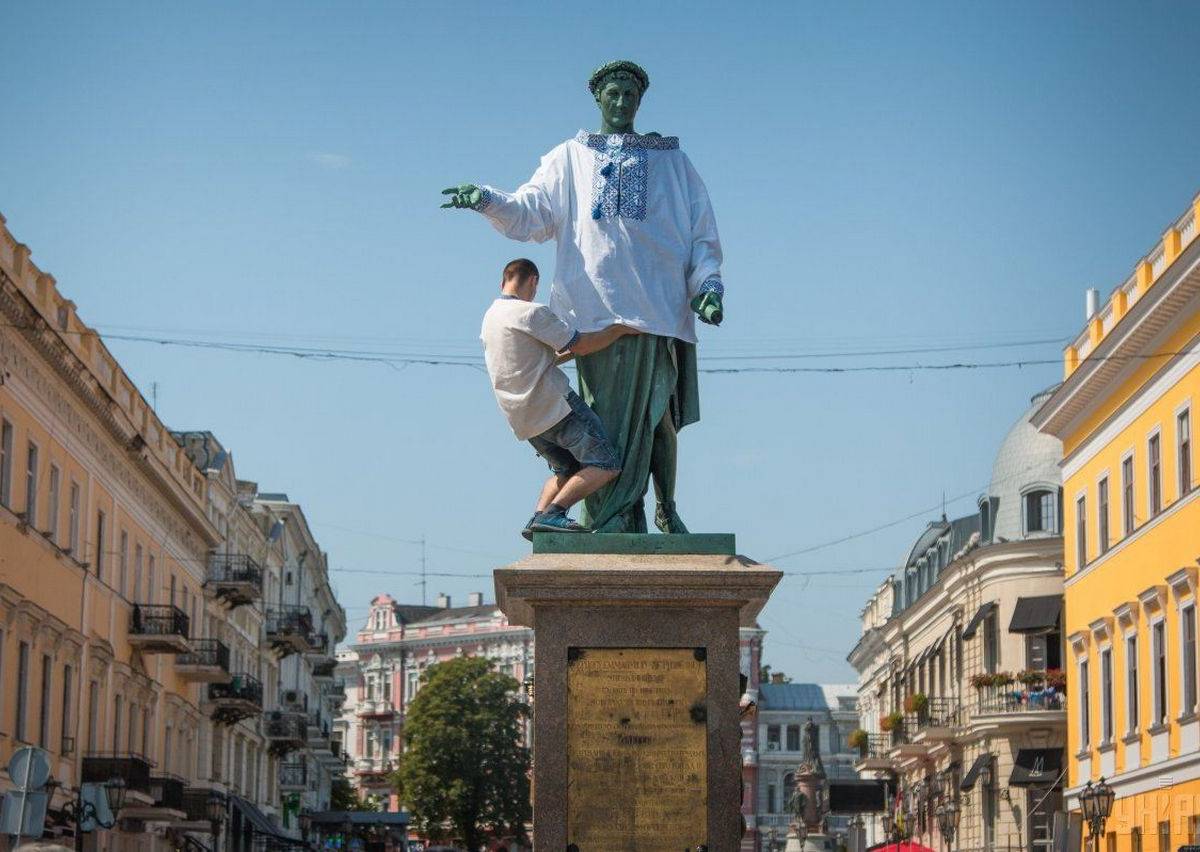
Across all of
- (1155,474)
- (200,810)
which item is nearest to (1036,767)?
(1155,474)

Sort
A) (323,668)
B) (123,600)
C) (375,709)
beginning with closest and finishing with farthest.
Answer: (123,600)
(323,668)
(375,709)

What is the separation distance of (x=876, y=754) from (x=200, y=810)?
22.5m

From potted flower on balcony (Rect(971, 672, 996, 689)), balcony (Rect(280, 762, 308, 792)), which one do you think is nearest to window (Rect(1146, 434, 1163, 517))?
potted flower on balcony (Rect(971, 672, 996, 689))

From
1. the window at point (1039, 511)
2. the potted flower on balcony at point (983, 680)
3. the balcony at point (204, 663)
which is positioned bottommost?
the potted flower on balcony at point (983, 680)

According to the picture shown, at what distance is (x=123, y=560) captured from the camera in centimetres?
4347

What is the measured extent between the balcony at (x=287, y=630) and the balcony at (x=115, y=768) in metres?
25.6

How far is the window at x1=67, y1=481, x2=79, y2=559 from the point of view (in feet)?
125

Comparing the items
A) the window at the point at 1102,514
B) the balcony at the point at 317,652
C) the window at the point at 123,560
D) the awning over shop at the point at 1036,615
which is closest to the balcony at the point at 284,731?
the balcony at the point at 317,652

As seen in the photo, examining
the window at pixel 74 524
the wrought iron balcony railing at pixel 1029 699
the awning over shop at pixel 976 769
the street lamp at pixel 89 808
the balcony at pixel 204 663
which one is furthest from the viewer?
the balcony at pixel 204 663

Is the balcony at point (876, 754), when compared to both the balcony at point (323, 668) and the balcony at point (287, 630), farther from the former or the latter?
the balcony at point (323, 668)

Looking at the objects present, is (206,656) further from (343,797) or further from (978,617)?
(343,797)

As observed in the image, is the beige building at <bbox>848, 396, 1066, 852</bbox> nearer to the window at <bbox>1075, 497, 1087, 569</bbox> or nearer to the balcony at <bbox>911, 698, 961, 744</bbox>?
the balcony at <bbox>911, 698, 961, 744</bbox>

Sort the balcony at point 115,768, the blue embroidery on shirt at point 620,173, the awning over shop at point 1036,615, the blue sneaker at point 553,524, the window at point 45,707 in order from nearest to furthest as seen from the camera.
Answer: the blue sneaker at point 553,524 < the blue embroidery on shirt at point 620,173 < the window at point 45,707 < the balcony at point 115,768 < the awning over shop at point 1036,615

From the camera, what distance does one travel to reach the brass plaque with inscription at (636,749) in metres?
10.1
